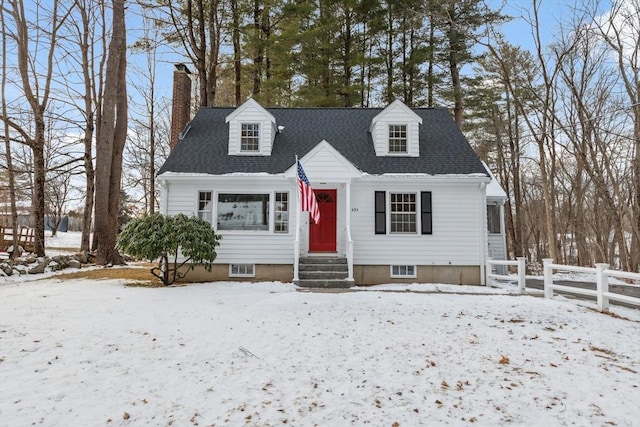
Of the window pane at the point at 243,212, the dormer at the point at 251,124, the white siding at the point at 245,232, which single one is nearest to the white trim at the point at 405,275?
the white siding at the point at 245,232

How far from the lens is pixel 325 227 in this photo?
1167 centimetres

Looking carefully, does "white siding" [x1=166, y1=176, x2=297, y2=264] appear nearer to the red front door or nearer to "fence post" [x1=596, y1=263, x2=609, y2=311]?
the red front door

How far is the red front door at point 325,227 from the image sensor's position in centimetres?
1161

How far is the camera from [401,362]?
450 cm

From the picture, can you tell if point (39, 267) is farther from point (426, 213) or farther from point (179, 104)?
point (426, 213)

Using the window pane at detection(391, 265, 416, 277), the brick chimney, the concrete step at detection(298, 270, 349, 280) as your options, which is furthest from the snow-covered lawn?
the brick chimney

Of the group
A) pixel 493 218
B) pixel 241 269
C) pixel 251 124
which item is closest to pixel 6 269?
pixel 241 269

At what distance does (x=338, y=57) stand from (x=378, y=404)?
59.9 feet

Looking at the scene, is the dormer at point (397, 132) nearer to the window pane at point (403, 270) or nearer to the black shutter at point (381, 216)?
the black shutter at point (381, 216)

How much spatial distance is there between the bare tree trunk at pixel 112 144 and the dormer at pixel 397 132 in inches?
391

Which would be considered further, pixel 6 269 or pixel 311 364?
pixel 6 269

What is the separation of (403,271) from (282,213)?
4.13 metres

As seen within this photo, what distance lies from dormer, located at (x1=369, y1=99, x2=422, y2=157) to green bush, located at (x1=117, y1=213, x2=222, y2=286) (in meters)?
6.19

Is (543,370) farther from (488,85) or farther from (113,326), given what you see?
(488,85)
